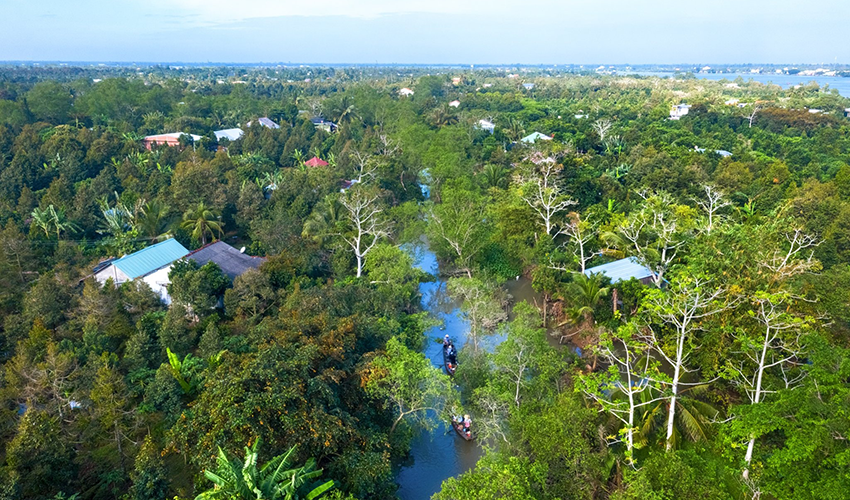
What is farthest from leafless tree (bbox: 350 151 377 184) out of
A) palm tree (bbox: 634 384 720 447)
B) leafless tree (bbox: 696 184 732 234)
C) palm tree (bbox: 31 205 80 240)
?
palm tree (bbox: 634 384 720 447)

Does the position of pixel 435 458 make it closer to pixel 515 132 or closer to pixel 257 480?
pixel 257 480

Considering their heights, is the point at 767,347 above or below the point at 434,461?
above

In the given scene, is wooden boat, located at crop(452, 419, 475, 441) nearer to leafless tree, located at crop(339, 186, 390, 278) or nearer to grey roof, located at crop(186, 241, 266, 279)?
leafless tree, located at crop(339, 186, 390, 278)

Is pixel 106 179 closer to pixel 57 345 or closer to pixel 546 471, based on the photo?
pixel 57 345

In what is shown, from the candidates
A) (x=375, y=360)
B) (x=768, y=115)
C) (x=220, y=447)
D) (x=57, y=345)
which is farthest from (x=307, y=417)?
(x=768, y=115)

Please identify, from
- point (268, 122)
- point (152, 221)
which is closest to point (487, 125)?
point (268, 122)

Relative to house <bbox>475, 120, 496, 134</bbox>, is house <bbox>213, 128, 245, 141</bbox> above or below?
below
